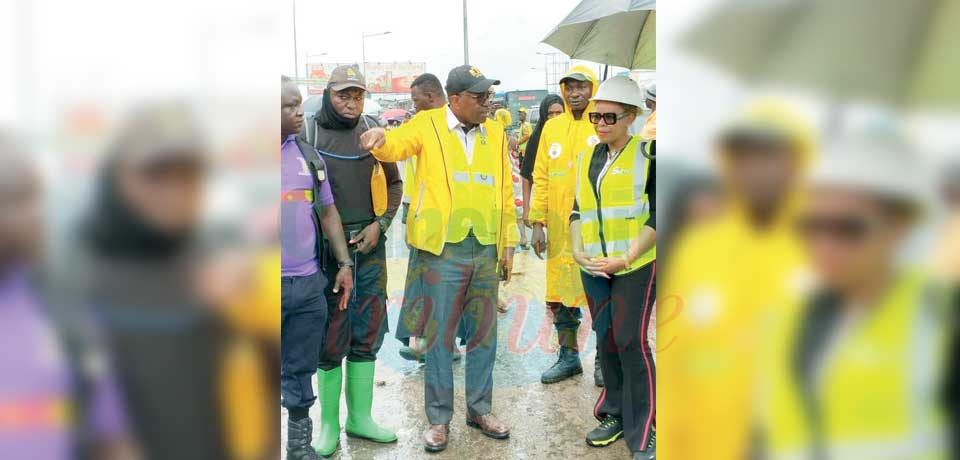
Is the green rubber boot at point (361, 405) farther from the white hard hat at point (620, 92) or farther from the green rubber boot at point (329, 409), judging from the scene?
the white hard hat at point (620, 92)

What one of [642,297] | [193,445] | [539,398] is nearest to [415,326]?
[539,398]

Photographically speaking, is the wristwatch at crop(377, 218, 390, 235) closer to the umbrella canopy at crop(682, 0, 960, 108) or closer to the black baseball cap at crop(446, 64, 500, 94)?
the black baseball cap at crop(446, 64, 500, 94)

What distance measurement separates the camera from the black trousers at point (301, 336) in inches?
109

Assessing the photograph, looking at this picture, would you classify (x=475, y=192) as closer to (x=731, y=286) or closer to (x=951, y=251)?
(x=731, y=286)

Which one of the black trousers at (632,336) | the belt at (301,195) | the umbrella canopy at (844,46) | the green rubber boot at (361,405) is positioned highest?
the umbrella canopy at (844,46)

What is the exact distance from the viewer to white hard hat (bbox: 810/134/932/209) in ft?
2.73

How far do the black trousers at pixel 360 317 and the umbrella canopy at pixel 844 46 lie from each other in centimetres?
261

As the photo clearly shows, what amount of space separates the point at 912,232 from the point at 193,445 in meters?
0.87

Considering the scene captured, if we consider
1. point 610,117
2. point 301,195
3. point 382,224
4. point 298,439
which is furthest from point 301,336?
point 610,117

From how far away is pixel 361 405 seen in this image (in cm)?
353

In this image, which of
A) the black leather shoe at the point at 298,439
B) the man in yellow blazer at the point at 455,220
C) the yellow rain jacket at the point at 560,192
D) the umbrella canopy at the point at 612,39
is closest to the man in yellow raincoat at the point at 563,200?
the yellow rain jacket at the point at 560,192

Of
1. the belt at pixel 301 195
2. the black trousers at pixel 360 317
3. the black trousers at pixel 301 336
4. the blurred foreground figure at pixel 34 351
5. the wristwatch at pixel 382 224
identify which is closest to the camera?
the blurred foreground figure at pixel 34 351

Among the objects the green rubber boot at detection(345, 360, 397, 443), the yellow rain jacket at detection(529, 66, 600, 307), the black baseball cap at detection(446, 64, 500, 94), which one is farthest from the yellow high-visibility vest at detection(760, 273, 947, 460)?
the yellow rain jacket at detection(529, 66, 600, 307)

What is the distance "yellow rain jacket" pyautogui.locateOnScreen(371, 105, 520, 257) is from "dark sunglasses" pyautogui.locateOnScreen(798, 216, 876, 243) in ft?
8.22
